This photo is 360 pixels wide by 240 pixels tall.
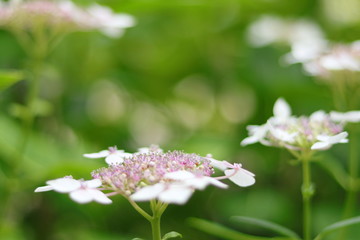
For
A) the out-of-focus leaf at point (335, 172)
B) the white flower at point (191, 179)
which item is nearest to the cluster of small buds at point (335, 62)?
the out-of-focus leaf at point (335, 172)

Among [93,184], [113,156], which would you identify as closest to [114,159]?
[113,156]

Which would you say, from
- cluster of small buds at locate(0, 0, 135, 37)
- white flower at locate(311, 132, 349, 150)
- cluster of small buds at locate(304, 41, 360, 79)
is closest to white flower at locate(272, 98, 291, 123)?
white flower at locate(311, 132, 349, 150)

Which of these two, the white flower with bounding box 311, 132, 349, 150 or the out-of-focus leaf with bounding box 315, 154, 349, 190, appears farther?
the out-of-focus leaf with bounding box 315, 154, 349, 190

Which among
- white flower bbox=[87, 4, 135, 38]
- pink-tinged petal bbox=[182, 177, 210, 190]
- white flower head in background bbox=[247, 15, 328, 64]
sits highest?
white flower head in background bbox=[247, 15, 328, 64]

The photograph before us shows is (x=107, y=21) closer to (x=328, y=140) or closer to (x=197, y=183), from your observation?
(x=328, y=140)

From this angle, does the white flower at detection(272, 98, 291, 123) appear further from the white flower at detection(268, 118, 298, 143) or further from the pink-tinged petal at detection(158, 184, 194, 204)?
the pink-tinged petal at detection(158, 184, 194, 204)

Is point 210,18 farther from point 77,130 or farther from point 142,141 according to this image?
point 77,130

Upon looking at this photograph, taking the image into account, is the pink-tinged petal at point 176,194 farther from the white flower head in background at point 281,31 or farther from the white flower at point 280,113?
the white flower head in background at point 281,31

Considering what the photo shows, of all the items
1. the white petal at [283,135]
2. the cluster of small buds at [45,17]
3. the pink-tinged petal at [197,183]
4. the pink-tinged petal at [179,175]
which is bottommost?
the pink-tinged petal at [197,183]
